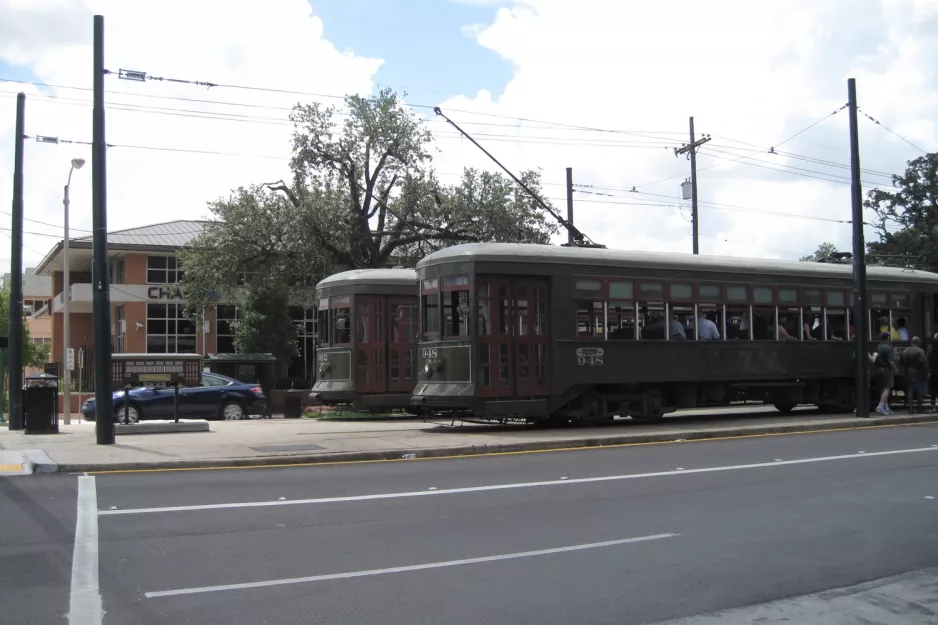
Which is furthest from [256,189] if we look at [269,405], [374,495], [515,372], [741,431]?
[374,495]

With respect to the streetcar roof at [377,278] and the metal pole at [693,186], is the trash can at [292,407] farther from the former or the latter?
the metal pole at [693,186]

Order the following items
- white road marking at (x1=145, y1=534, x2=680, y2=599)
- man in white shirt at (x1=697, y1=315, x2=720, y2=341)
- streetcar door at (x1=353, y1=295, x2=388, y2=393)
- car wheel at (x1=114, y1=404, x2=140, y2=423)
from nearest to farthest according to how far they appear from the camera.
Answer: white road marking at (x1=145, y1=534, x2=680, y2=599), man in white shirt at (x1=697, y1=315, x2=720, y2=341), streetcar door at (x1=353, y1=295, x2=388, y2=393), car wheel at (x1=114, y1=404, x2=140, y2=423)

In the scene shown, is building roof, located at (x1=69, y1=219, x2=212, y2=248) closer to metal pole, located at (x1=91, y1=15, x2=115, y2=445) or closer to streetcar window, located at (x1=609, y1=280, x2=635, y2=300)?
metal pole, located at (x1=91, y1=15, x2=115, y2=445)

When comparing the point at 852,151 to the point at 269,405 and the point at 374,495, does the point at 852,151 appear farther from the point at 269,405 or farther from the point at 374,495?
the point at 269,405

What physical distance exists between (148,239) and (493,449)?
34.9 metres

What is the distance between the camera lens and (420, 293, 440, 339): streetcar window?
1711 cm

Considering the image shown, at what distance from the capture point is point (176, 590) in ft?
20.3

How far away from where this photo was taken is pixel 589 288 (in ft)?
56.8

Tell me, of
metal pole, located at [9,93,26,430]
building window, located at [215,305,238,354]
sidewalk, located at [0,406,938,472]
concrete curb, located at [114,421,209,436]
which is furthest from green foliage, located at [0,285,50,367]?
concrete curb, located at [114,421,209,436]

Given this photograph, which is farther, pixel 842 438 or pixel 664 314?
pixel 664 314

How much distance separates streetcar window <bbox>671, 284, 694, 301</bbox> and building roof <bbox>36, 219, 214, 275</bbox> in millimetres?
28176

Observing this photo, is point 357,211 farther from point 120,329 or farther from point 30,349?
point 30,349

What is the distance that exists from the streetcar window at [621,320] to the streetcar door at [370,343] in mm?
6114

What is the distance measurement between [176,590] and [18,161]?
649 inches
